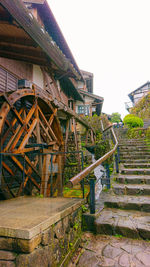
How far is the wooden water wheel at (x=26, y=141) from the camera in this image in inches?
160

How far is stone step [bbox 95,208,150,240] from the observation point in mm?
2443

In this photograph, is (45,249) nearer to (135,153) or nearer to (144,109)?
(135,153)

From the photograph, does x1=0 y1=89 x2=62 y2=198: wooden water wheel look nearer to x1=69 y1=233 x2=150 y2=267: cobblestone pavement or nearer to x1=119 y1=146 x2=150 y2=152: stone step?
x1=69 y1=233 x2=150 y2=267: cobblestone pavement

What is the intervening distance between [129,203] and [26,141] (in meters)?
2.92

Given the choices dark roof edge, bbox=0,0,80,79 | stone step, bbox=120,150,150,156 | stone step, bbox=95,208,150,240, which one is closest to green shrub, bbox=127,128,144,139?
stone step, bbox=120,150,150,156

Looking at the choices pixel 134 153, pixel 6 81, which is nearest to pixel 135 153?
pixel 134 153

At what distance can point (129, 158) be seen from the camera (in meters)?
6.68

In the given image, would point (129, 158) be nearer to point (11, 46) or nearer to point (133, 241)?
point (133, 241)

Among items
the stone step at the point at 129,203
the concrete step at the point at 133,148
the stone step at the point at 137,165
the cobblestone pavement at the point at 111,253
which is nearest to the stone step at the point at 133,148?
the concrete step at the point at 133,148

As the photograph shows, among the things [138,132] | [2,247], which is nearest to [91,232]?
[2,247]

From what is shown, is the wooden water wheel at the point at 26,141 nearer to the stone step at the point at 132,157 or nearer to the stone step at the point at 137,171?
the stone step at the point at 137,171

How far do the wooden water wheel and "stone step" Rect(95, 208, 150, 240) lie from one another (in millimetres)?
1975

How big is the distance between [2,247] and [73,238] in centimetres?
113

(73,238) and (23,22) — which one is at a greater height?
(23,22)
